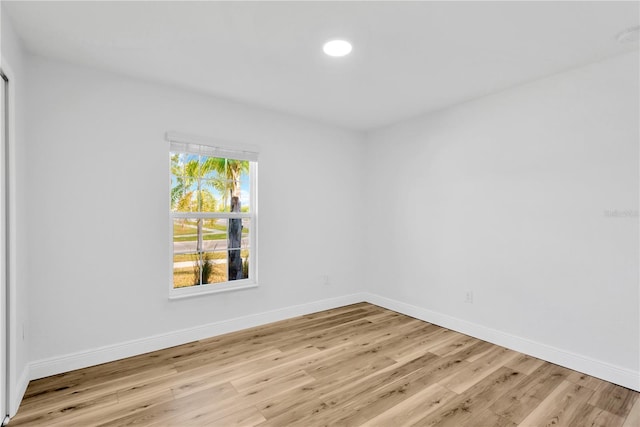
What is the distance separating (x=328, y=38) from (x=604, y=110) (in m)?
2.16

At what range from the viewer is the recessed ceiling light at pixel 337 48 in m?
2.29

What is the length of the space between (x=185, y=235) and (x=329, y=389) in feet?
6.38

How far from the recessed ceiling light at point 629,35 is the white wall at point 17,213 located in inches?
147

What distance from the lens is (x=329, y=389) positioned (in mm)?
2367

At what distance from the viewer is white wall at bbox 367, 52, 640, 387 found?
2.47m

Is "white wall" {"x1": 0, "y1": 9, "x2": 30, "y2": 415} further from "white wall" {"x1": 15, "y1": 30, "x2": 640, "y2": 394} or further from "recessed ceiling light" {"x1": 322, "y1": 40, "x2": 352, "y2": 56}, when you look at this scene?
"recessed ceiling light" {"x1": 322, "y1": 40, "x2": 352, "y2": 56}

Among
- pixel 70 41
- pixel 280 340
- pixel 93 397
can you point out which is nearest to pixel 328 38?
pixel 70 41

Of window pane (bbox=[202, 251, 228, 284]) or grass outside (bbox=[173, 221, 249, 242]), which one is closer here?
grass outside (bbox=[173, 221, 249, 242])

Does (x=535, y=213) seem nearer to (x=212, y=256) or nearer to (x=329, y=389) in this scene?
(x=329, y=389)

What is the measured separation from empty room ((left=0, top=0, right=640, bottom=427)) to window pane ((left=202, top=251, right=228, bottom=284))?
3 cm

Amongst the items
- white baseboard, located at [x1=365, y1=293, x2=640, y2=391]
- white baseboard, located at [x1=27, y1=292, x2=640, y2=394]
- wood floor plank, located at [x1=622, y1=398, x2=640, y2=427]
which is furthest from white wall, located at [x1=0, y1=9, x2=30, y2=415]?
wood floor plank, located at [x1=622, y1=398, x2=640, y2=427]

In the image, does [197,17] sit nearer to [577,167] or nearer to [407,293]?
[577,167]

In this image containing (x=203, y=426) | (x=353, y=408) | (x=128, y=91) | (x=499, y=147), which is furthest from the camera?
(x=499, y=147)

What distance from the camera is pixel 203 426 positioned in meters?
1.95
